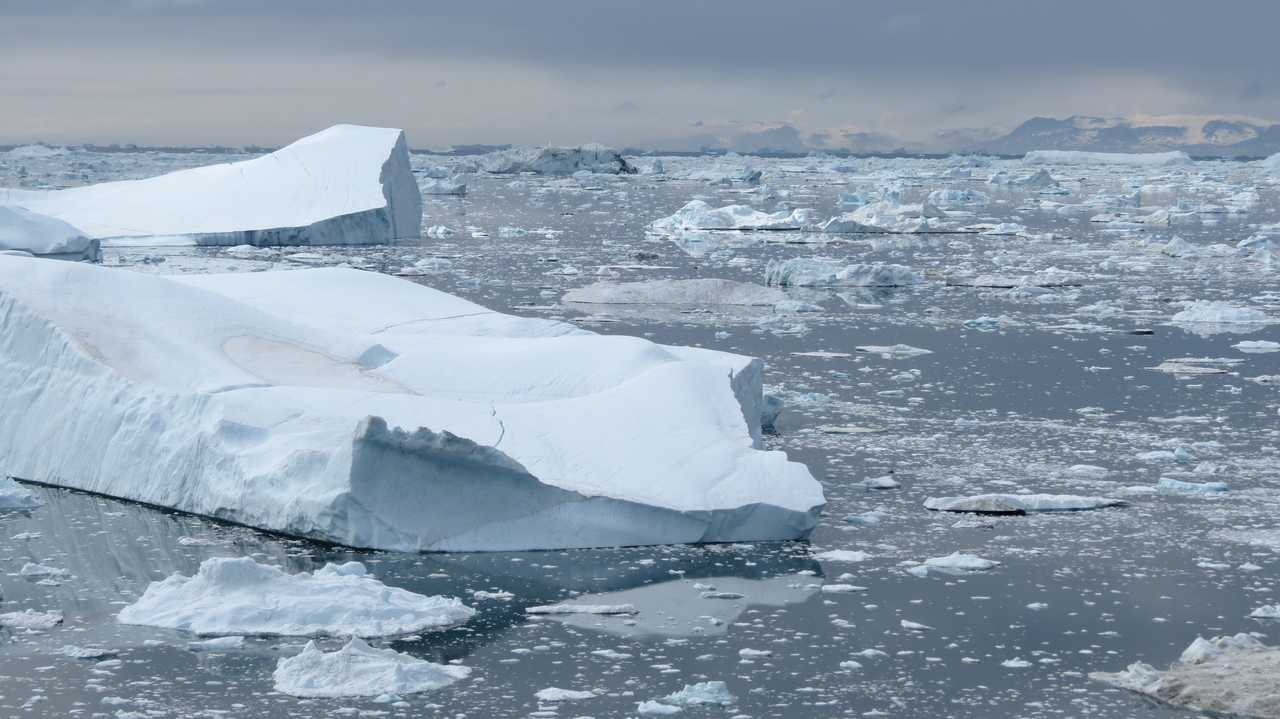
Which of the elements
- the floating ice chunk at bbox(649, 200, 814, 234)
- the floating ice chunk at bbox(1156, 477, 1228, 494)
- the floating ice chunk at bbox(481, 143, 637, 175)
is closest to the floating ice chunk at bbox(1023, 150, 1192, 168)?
the floating ice chunk at bbox(481, 143, 637, 175)

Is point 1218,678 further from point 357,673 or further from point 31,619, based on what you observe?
point 31,619

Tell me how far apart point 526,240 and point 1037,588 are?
55.4 ft

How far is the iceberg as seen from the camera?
15727 mm

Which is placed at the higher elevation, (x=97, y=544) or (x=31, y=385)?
(x=31, y=385)

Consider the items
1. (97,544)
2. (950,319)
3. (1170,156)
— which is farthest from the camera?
(1170,156)

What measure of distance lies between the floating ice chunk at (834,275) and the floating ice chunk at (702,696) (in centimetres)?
1189

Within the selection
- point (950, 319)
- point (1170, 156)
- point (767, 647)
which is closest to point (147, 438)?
point (767, 647)

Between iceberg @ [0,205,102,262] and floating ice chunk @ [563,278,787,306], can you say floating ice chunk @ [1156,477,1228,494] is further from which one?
iceberg @ [0,205,102,262]

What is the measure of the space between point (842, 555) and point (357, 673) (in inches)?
89.8

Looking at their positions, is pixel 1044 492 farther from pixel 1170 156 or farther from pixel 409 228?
pixel 1170 156

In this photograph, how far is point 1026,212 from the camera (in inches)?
1252

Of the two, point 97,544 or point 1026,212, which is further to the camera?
point 1026,212

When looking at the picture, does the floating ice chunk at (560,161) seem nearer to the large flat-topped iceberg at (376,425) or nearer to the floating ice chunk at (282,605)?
the large flat-topped iceberg at (376,425)

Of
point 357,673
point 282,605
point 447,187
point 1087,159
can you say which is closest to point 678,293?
point 282,605
